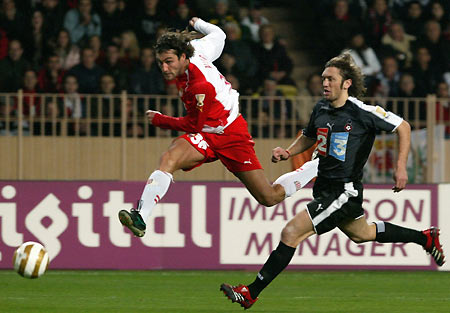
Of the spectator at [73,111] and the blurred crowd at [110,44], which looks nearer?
the spectator at [73,111]

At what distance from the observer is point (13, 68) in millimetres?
15070

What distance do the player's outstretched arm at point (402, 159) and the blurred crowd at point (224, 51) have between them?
17.8 feet

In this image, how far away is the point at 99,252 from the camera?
1248 cm

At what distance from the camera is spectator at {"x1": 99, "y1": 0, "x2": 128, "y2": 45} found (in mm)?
15969

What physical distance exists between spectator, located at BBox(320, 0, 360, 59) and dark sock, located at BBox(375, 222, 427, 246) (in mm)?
7946

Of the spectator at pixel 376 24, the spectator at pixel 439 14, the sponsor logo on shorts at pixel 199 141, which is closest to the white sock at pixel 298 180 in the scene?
the sponsor logo on shorts at pixel 199 141

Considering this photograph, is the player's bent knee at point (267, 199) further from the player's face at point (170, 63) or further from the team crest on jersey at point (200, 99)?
the player's face at point (170, 63)

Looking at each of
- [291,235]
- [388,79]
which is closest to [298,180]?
[291,235]

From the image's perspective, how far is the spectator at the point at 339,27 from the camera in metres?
16.9

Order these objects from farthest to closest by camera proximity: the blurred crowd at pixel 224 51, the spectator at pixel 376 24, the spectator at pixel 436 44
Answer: the spectator at pixel 376 24 → the spectator at pixel 436 44 → the blurred crowd at pixel 224 51

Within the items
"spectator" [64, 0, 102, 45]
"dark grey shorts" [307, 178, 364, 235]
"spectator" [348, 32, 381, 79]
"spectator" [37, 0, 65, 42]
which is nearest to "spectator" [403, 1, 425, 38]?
"spectator" [348, 32, 381, 79]

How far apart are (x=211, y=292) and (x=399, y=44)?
777 cm

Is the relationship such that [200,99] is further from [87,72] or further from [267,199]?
[87,72]

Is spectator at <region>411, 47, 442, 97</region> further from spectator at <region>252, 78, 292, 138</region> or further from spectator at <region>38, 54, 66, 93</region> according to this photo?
spectator at <region>38, 54, 66, 93</region>
